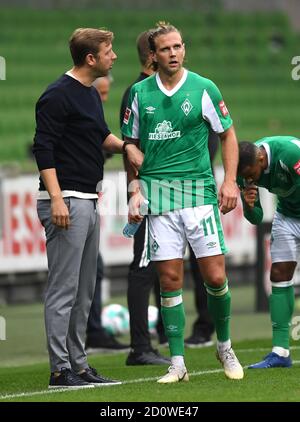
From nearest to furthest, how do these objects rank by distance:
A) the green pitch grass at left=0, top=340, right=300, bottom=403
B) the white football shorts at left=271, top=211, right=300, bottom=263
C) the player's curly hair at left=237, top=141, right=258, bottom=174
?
the green pitch grass at left=0, top=340, right=300, bottom=403 → the player's curly hair at left=237, top=141, right=258, bottom=174 → the white football shorts at left=271, top=211, right=300, bottom=263

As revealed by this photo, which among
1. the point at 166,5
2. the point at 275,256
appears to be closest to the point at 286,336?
the point at 275,256

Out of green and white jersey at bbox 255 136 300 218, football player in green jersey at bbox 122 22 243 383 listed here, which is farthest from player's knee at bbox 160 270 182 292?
green and white jersey at bbox 255 136 300 218

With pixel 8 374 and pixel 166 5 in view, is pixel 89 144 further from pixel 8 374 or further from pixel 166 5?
pixel 166 5

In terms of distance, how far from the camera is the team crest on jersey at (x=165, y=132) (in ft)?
23.4

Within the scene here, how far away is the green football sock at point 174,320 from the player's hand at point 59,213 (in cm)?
77

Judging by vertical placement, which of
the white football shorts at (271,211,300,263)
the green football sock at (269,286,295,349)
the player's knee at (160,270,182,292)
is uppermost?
the white football shorts at (271,211,300,263)

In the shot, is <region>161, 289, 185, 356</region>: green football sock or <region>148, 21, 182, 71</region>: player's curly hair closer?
<region>148, 21, 182, 71</region>: player's curly hair

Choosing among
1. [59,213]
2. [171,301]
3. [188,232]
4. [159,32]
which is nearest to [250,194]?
[188,232]

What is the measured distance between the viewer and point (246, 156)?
7598 millimetres

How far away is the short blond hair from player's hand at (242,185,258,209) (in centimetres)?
136

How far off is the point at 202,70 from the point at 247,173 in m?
18.6

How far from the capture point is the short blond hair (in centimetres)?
726

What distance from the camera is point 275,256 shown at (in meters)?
8.22

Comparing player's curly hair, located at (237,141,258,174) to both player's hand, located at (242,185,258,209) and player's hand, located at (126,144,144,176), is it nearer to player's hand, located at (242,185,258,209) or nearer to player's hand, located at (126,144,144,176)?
player's hand, located at (242,185,258,209)
